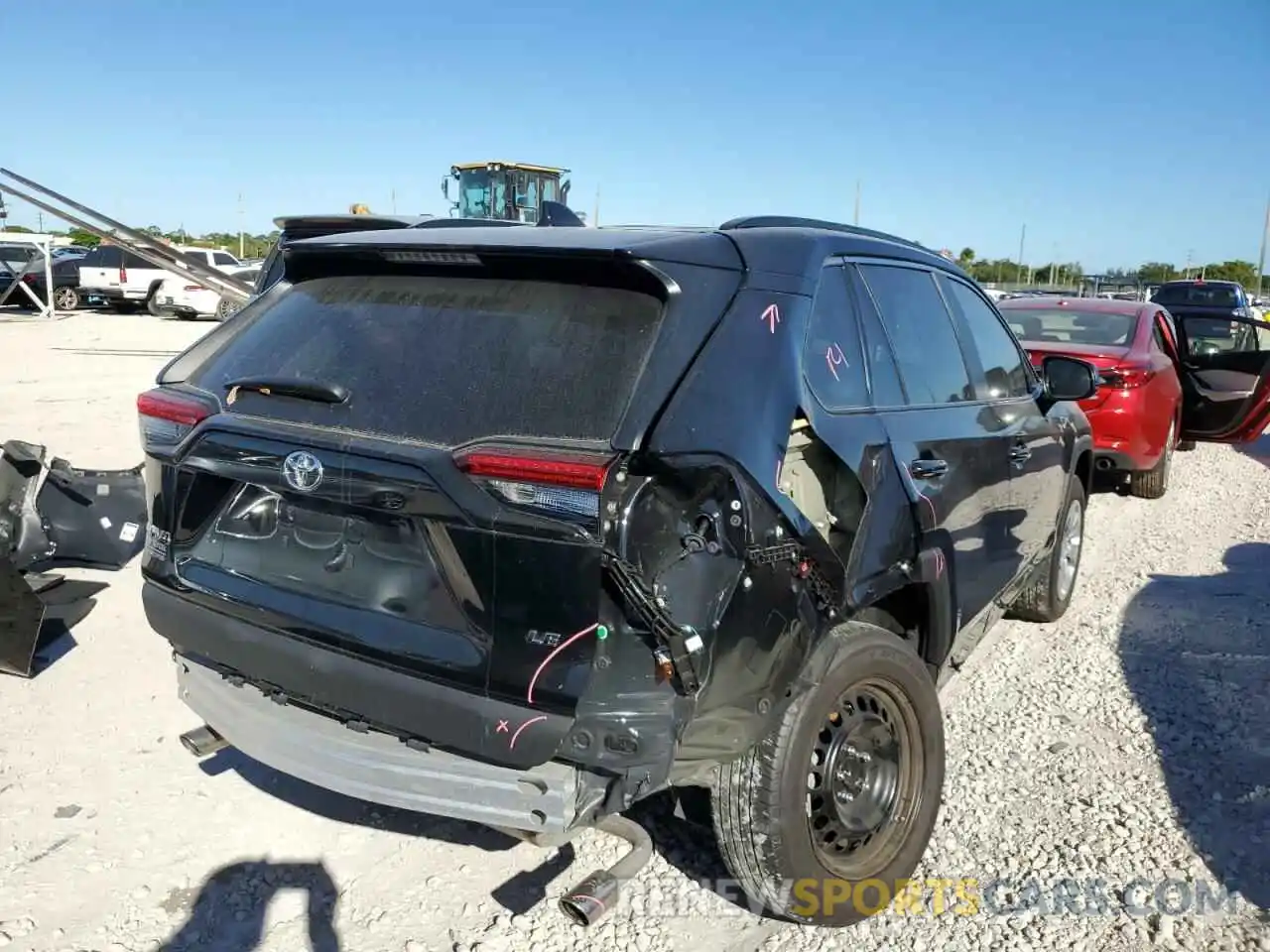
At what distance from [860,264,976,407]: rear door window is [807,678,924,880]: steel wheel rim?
1.00m

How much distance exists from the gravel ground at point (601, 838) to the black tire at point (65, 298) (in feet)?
81.2

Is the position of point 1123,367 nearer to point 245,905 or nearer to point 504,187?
point 245,905

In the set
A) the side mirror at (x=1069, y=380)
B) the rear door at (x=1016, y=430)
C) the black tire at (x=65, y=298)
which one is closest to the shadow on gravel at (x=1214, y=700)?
the rear door at (x=1016, y=430)

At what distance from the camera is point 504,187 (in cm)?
2212

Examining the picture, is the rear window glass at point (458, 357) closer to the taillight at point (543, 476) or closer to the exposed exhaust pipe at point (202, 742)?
the taillight at point (543, 476)

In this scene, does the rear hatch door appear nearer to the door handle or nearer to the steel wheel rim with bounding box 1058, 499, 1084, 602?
the door handle

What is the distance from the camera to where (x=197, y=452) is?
8.96 feet

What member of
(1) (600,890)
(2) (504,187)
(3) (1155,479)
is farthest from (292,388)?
(2) (504,187)

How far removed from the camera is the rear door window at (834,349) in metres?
2.76

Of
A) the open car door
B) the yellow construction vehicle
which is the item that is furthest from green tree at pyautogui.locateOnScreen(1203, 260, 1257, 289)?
the open car door

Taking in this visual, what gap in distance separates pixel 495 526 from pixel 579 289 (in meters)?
0.68

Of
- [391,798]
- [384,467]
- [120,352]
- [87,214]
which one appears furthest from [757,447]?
[120,352]

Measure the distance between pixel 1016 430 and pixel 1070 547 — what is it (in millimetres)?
1850

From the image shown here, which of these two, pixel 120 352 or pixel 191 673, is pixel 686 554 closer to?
pixel 191 673
